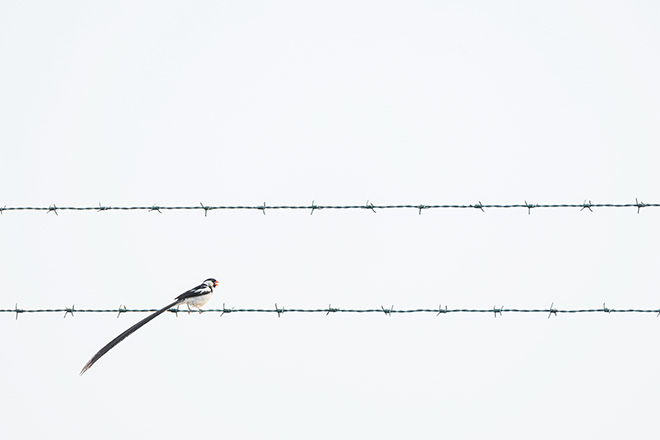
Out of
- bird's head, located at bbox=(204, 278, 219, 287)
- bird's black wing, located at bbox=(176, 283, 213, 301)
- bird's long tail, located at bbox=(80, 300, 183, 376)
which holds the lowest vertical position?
bird's long tail, located at bbox=(80, 300, 183, 376)

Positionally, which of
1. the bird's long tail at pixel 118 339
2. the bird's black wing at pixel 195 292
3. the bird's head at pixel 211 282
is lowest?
the bird's long tail at pixel 118 339

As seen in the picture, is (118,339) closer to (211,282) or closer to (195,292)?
(195,292)

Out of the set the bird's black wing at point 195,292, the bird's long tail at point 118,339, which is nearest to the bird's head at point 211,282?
the bird's black wing at point 195,292

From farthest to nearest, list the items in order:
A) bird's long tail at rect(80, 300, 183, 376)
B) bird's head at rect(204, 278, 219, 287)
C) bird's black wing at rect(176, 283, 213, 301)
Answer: bird's head at rect(204, 278, 219, 287)
bird's black wing at rect(176, 283, 213, 301)
bird's long tail at rect(80, 300, 183, 376)

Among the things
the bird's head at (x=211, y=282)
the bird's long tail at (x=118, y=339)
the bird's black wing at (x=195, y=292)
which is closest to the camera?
the bird's long tail at (x=118, y=339)

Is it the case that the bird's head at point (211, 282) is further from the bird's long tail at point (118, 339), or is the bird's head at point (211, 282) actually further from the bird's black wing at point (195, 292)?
the bird's long tail at point (118, 339)

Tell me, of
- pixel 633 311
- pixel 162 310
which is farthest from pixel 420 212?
pixel 162 310

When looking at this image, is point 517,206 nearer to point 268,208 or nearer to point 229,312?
point 268,208

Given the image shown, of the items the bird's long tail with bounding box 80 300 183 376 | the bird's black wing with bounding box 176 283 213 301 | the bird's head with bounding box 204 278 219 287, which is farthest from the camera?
the bird's head with bounding box 204 278 219 287

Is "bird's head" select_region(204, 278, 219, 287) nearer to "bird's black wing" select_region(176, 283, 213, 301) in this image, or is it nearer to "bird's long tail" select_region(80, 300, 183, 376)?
"bird's black wing" select_region(176, 283, 213, 301)

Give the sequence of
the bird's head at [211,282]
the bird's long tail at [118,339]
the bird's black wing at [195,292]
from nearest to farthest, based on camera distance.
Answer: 1. the bird's long tail at [118,339]
2. the bird's black wing at [195,292]
3. the bird's head at [211,282]

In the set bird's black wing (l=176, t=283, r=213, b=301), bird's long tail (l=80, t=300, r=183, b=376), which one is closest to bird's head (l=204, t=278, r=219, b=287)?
bird's black wing (l=176, t=283, r=213, b=301)

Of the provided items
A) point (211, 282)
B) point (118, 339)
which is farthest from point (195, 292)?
point (118, 339)

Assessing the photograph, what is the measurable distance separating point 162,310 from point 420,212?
12.6ft
